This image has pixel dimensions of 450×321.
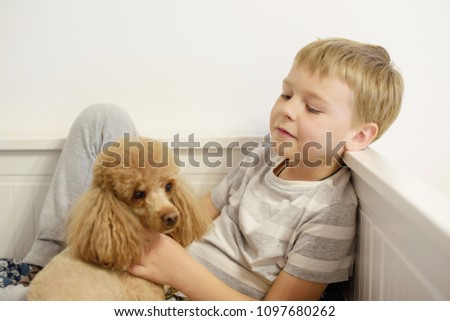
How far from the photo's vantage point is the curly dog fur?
626 millimetres

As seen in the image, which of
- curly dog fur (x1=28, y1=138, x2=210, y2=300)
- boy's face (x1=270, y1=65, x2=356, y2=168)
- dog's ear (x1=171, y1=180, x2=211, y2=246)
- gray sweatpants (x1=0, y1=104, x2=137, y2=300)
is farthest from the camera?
gray sweatpants (x1=0, y1=104, x2=137, y2=300)

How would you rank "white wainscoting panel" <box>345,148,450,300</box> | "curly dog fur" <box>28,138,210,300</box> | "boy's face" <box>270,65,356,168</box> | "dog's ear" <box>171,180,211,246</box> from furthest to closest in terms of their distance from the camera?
1. "boy's face" <box>270,65,356,168</box>
2. "dog's ear" <box>171,180,211,246</box>
3. "curly dog fur" <box>28,138,210,300</box>
4. "white wainscoting panel" <box>345,148,450,300</box>

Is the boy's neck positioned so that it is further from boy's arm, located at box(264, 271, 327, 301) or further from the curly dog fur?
the curly dog fur

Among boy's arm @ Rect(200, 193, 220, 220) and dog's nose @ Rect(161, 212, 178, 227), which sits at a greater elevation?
dog's nose @ Rect(161, 212, 178, 227)

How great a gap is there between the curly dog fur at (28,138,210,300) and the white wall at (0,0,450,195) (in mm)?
554

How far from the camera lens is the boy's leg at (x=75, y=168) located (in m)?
1.05

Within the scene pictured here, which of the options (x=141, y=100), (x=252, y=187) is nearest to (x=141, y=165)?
(x=252, y=187)

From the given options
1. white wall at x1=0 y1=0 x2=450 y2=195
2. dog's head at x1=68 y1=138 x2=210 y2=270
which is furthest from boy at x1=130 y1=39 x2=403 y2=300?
white wall at x1=0 y1=0 x2=450 y2=195

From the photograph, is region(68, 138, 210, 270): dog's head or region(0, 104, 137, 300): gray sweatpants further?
region(0, 104, 137, 300): gray sweatpants

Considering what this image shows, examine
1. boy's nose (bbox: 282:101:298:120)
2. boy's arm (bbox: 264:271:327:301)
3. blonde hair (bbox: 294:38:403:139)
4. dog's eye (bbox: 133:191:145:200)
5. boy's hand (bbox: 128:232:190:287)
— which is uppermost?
blonde hair (bbox: 294:38:403:139)

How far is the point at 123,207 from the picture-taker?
66cm

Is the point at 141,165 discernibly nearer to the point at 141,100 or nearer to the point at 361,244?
the point at 361,244

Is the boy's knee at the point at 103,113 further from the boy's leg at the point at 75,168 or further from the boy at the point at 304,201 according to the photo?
the boy at the point at 304,201
